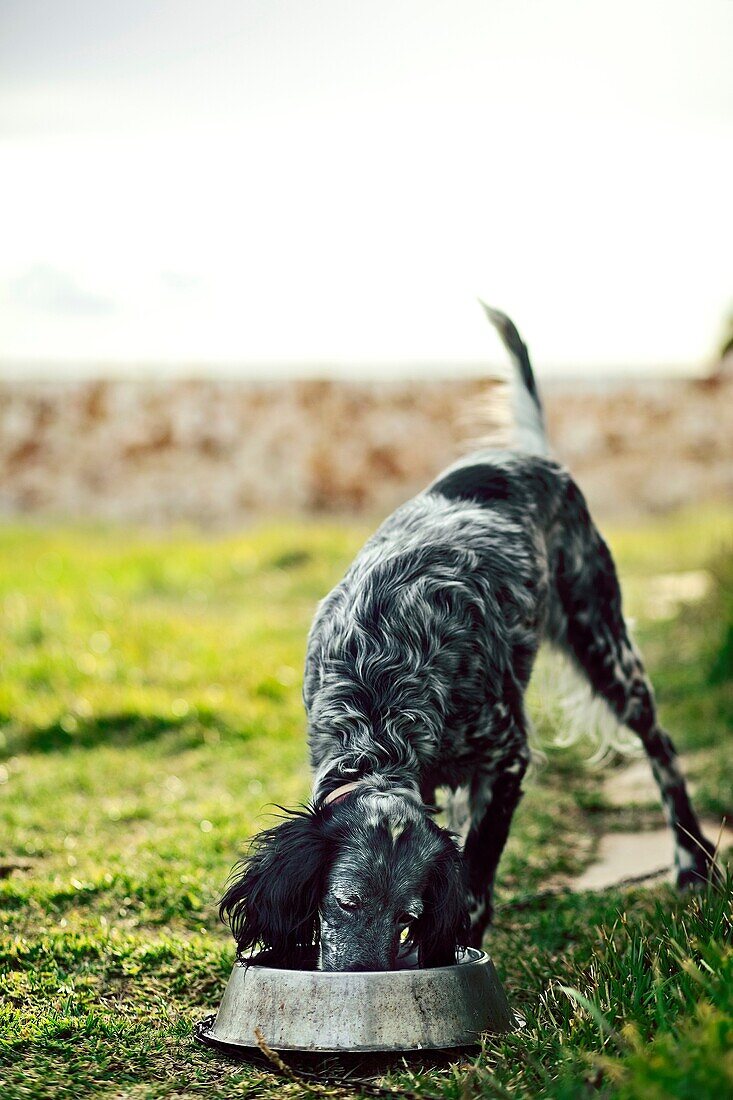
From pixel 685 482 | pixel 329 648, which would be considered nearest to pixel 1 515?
pixel 685 482

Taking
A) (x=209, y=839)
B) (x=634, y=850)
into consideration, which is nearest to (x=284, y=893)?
(x=209, y=839)

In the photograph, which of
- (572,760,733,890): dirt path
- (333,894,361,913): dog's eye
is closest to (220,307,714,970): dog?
(333,894,361,913): dog's eye

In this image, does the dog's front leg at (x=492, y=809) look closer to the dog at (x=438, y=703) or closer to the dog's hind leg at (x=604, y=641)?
the dog at (x=438, y=703)

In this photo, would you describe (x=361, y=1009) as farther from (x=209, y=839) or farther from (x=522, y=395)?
(x=522, y=395)

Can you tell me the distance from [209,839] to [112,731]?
1.94 m

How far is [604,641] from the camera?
4.39 m

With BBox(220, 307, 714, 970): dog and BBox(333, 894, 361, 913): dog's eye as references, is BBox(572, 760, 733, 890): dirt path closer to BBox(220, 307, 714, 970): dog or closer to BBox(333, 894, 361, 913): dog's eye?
BBox(220, 307, 714, 970): dog

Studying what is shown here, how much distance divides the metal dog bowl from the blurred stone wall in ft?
40.2

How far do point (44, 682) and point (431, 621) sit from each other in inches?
158

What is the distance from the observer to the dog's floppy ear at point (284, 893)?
269 centimetres

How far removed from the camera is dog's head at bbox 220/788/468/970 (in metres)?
2.66

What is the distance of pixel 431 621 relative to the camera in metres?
3.45

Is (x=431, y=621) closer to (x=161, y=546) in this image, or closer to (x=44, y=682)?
(x=44, y=682)

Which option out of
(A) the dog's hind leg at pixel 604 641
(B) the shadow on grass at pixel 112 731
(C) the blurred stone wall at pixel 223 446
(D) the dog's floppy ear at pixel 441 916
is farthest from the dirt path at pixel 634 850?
(C) the blurred stone wall at pixel 223 446
